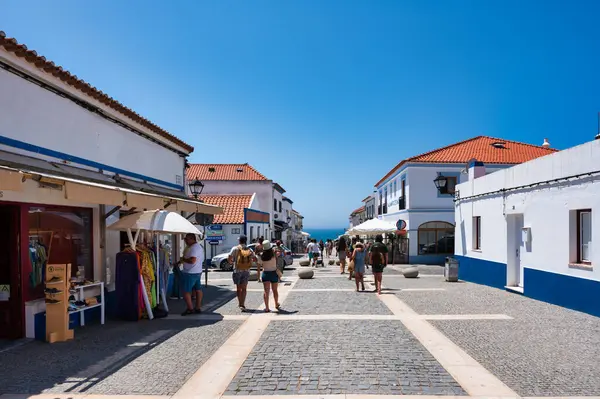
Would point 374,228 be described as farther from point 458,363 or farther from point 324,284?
point 458,363

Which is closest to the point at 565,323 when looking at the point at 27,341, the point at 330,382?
the point at 330,382

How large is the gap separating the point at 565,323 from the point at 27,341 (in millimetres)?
9514

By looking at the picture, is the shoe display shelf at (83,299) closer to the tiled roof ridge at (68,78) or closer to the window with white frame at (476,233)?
the tiled roof ridge at (68,78)

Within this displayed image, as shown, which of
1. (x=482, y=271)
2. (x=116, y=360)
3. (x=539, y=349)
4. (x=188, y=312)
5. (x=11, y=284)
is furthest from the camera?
(x=482, y=271)

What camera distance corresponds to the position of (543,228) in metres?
10.5

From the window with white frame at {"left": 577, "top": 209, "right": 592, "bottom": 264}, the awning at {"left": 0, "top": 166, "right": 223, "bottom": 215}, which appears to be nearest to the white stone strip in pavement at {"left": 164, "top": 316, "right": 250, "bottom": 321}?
the awning at {"left": 0, "top": 166, "right": 223, "bottom": 215}

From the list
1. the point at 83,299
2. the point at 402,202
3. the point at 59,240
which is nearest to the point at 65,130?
the point at 59,240

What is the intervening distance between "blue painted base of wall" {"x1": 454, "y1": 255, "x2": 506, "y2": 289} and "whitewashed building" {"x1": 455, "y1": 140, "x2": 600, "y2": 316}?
30 mm

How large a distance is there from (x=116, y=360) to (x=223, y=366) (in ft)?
5.14

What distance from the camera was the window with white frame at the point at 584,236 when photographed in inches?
359

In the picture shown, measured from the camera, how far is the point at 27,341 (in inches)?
268

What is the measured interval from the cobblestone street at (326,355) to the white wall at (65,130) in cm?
362

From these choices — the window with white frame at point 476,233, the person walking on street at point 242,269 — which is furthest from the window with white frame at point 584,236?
the person walking on street at point 242,269

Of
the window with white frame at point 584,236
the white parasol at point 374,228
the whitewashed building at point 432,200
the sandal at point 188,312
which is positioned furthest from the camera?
the whitewashed building at point 432,200
